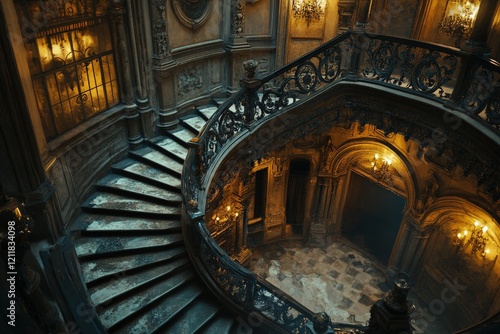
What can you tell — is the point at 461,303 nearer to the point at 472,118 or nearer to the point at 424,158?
the point at 424,158

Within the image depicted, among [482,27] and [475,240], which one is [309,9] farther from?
[475,240]

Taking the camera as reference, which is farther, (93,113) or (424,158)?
(424,158)

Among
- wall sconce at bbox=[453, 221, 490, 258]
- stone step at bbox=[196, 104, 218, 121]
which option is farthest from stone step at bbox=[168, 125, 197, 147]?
wall sconce at bbox=[453, 221, 490, 258]

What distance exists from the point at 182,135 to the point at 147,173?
4.41 ft

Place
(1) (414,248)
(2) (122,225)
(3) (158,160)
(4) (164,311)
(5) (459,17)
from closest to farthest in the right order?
(4) (164,311) → (2) (122,225) → (3) (158,160) → (5) (459,17) → (1) (414,248)

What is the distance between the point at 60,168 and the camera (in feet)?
19.2

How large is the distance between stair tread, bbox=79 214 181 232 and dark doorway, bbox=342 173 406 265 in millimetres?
7893

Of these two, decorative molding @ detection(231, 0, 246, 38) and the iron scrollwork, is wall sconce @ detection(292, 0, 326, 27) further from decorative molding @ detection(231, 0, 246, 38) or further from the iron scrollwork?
the iron scrollwork

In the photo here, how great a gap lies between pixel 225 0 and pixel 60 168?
5576 mm

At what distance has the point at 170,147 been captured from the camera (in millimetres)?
7891

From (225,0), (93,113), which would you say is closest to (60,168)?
(93,113)

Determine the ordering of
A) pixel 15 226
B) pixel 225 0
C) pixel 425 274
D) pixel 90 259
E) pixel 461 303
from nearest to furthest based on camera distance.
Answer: pixel 15 226
pixel 90 259
pixel 225 0
pixel 461 303
pixel 425 274

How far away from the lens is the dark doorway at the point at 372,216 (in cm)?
1261

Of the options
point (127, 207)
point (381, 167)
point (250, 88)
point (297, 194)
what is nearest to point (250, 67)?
point (250, 88)
